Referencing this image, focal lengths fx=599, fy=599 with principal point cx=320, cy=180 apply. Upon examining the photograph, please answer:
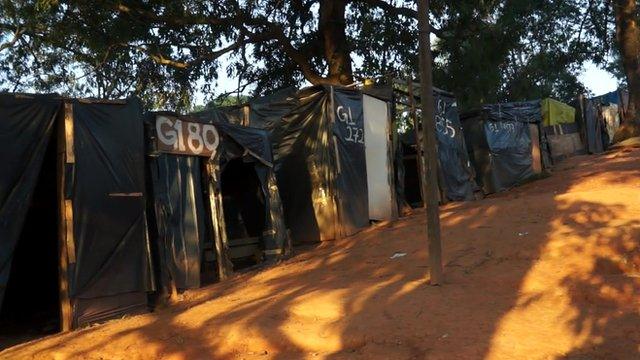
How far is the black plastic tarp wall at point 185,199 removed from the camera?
7.93 m

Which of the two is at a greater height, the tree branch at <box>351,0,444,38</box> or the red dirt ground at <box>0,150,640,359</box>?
the tree branch at <box>351,0,444,38</box>

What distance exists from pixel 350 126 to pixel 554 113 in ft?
43.0

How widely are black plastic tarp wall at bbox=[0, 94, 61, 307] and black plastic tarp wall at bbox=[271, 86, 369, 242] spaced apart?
211 inches

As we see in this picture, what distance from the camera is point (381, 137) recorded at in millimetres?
12305

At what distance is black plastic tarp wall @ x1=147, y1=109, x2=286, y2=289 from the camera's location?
7926mm

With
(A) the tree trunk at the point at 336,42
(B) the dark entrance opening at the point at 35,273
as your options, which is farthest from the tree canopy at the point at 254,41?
(B) the dark entrance opening at the point at 35,273

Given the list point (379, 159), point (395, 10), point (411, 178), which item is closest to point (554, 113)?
point (395, 10)

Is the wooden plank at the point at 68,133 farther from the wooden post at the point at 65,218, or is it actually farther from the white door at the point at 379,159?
the white door at the point at 379,159

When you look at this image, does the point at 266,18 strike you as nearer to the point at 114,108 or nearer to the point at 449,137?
the point at 449,137

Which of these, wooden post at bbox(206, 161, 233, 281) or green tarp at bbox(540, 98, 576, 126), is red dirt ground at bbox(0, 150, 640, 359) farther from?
green tarp at bbox(540, 98, 576, 126)

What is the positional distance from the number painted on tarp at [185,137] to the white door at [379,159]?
3.80 meters

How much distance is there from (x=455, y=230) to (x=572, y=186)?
203 inches

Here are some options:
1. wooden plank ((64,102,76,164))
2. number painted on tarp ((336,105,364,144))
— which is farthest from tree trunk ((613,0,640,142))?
wooden plank ((64,102,76,164))

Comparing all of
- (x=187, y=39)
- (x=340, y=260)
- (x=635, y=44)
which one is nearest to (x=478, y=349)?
(x=340, y=260)
